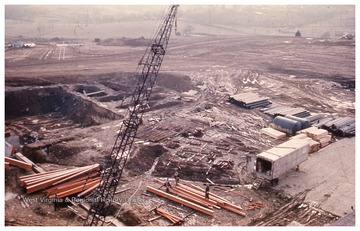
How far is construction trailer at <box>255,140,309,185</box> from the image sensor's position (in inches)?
824

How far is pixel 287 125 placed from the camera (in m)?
30.0

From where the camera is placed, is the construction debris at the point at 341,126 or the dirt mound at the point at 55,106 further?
the dirt mound at the point at 55,106

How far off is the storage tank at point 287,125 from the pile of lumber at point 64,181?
16299 millimetres

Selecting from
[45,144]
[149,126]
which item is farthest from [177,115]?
[45,144]

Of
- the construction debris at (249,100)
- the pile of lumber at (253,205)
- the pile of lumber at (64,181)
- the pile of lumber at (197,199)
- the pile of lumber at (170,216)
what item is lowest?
the pile of lumber at (170,216)

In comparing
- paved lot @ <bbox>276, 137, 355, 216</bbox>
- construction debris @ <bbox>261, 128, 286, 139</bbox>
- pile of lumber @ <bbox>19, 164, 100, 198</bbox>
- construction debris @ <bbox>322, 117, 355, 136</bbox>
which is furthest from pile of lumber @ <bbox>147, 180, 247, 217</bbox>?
construction debris @ <bbox>322, 117, 355, 136</bbox>

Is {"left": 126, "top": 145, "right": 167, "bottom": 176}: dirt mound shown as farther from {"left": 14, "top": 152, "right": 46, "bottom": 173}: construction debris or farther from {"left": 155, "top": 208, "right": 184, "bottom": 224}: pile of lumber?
{"left": 14, "top": 152, "right": 46, "bottom": 173}: construction debris

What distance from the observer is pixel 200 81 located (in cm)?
4681

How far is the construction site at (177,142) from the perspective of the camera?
1898 centimetres

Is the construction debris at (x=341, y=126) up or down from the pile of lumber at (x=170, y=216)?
up

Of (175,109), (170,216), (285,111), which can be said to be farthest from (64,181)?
(285,111)

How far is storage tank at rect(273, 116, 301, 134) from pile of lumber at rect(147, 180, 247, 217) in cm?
1232

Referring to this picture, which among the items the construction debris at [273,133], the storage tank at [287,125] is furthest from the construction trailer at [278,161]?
the storage tank at [287,125]

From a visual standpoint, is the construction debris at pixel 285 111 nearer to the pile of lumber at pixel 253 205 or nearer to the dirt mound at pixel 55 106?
the dirt mound at pixel 55 106
